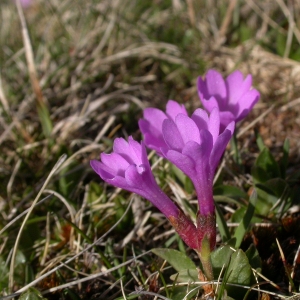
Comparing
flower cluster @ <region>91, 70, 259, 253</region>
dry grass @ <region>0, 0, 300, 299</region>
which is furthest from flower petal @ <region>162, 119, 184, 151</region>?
dry grass @ <region>0, 0, 300, 299</region>

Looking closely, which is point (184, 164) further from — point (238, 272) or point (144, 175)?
point (238, 272)

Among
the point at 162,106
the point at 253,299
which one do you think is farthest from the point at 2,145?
the point at 253,299

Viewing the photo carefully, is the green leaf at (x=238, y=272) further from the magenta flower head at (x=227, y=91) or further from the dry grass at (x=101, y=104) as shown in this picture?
the magenta flower head at (x=227, y=91)

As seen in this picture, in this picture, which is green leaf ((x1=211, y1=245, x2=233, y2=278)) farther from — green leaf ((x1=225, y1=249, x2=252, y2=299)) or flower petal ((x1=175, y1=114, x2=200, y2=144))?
flower petal ((x1=175, y1=114, x2=200, y2=144))

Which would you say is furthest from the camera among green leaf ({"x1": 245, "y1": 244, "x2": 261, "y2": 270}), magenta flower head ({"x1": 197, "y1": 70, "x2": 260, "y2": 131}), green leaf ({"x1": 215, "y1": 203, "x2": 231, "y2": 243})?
magenta flower head ({"x1": 197, "y1": 70, "x2": 260, "y2": 131})

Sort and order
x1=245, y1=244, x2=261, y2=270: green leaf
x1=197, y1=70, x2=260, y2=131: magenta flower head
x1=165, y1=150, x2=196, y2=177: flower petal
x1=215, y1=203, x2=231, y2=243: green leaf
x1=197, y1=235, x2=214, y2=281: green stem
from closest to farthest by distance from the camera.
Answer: x1=165, y1=150, x2=196, y2=177: flower petal, x1=197, y1=235, x2=214, y2=281: green stem, x1=245, y1=244, x2=261, y2=270: green leaf, x1=215, y1=203, x2=231, y2=243: green leaf, x1=197, y1=70, x2=260, y2=131: magenta flower head

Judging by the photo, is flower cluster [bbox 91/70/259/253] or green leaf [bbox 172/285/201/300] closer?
flower cluster [bbox 91/70/259/253]

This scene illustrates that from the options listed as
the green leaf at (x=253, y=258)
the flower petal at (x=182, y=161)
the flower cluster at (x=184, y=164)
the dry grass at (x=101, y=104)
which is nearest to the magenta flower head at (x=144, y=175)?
the flower cluster at (x=184, y=164)
